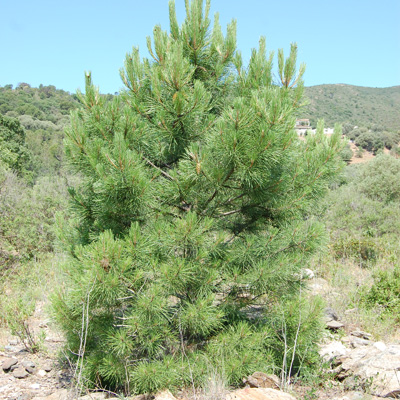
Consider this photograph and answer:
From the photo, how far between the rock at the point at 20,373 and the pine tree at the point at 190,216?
968 millimetres

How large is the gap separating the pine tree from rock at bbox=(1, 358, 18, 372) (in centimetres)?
116

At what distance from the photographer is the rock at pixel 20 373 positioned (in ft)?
13.7

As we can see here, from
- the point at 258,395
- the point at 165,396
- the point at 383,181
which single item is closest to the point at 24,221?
the point at 165,396

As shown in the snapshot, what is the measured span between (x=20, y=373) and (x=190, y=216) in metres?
3.00

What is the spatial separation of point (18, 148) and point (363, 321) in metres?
22.8

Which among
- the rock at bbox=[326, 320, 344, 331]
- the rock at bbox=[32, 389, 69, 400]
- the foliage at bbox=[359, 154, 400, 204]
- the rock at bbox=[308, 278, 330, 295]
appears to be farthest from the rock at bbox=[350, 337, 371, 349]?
the foliage at bbox=[359, 154, 400, 204]

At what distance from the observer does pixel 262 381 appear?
3.25 metres

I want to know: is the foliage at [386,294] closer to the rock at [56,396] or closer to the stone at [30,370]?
the rock at [56,396]

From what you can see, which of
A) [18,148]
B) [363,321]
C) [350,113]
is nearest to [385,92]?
[350,113]

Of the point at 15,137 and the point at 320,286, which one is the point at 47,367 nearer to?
the point at 320,286

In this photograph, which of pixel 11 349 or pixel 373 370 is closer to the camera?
pixel 373 370

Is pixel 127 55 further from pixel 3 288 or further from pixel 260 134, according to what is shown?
pixel 3 288

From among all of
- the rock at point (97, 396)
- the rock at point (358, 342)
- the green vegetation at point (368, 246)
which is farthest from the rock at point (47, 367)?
the green vegetation at point (368, 246)

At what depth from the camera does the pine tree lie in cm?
316
